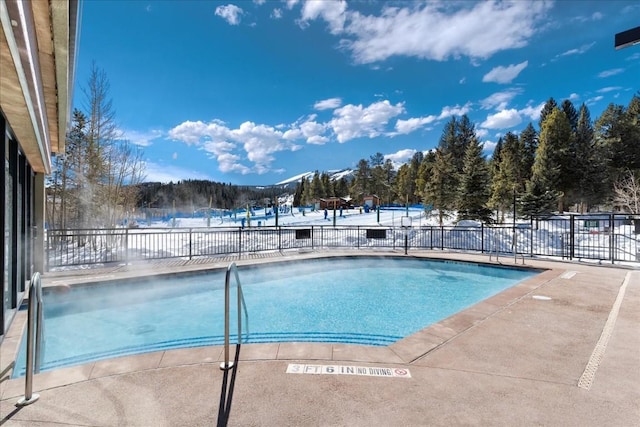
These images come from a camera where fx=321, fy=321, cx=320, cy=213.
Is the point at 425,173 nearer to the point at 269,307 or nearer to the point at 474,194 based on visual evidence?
the point at 474,194

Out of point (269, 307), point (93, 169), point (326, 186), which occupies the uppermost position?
point (326, 186)

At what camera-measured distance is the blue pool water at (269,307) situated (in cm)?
519

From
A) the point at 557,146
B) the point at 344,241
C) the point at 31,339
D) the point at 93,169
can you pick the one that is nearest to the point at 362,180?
the point at 557,146

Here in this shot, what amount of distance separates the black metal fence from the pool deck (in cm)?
733

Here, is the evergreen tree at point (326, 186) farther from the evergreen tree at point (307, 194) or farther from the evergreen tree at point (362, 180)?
the evergreen tree at point (362, 180)

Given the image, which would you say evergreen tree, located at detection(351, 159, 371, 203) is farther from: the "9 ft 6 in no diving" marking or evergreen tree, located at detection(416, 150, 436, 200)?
the "9 ft 6 in no diving" marking

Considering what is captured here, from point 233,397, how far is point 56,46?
3.64 m

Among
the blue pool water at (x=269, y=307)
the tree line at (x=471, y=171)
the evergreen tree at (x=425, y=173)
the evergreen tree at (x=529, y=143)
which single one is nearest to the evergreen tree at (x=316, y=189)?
the tree line at (x=471, y=171)

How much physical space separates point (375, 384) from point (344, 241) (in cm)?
1464

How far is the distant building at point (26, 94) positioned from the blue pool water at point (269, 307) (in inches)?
41.1

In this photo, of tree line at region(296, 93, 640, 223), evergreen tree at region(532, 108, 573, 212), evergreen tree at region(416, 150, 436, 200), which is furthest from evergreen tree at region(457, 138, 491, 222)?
evergreen tree at region(416, 150, 436, 200)

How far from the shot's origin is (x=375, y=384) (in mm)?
2678

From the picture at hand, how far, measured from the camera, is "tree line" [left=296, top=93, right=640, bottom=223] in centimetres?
2127

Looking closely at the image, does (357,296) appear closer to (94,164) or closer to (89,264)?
(89,264)
